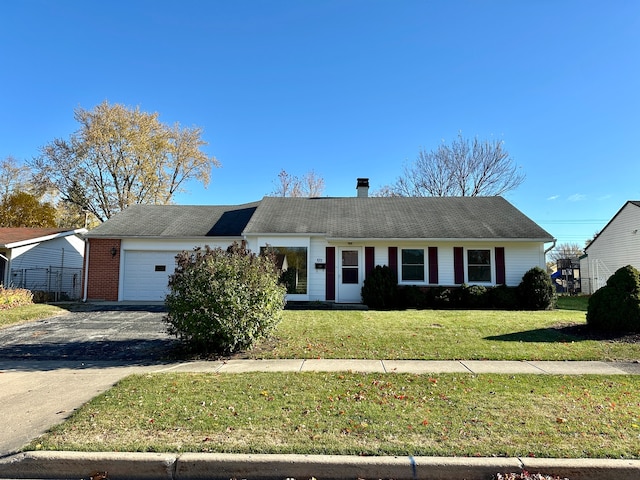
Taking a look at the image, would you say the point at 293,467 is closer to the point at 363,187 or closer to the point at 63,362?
the point at 63,362

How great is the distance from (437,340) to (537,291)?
819cm

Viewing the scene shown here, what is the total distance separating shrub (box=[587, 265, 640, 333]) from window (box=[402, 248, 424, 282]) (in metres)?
6.84

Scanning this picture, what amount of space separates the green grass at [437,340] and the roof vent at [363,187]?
36.2ft

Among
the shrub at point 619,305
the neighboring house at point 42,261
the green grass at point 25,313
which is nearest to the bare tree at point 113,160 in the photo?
the neighboring house at point 42,261

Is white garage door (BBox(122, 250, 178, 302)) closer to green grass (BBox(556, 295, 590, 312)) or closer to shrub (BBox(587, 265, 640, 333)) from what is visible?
shrub (BBox(587, 265, 640, 333))

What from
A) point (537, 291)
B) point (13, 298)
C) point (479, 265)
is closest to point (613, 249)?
point (537, 291)

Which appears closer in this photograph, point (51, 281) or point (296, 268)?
point (296, 268)

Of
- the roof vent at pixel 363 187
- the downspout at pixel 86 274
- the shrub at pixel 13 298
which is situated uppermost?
the roof vent at pixel 363 187

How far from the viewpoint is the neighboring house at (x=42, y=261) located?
17891mm

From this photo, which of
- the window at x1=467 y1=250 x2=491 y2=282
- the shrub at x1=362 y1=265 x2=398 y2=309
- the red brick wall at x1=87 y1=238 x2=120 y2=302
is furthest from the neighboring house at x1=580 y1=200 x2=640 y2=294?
the red brick wall at x1=87 y1=238 x2=120 y2=302

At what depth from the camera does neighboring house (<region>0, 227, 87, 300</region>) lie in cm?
1789

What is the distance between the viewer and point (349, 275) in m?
15.7

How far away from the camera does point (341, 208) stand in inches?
737

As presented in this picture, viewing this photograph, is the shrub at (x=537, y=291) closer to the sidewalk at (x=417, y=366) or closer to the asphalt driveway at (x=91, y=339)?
the sidewalk at (x=417, y=366)
